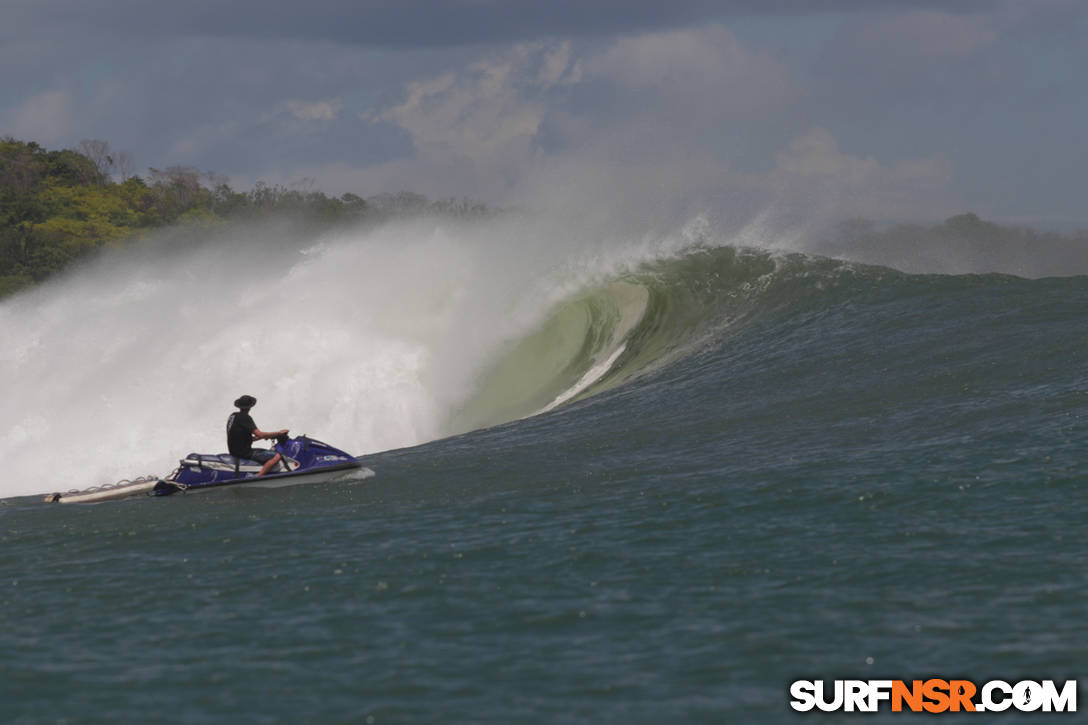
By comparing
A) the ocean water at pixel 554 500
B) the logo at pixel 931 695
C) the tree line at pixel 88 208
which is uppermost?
the tree line at pixel 88 208

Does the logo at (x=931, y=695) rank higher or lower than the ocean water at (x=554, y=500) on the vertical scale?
lower

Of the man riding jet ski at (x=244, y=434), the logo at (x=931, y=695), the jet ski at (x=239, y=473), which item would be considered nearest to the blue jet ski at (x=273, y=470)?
the jet ski at (x=239, y=473)

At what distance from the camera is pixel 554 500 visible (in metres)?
14.0

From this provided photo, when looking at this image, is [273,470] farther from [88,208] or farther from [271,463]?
[88,208]

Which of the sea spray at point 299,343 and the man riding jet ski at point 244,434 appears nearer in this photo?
the man riding jet ski at point 244,434

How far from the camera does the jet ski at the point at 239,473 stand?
16.9 metres

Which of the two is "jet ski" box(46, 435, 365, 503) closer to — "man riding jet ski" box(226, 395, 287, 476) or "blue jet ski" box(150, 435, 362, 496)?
"blue jet ski" box(150, 435, 362, 496)

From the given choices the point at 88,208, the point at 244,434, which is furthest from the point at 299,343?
the point at 88,208

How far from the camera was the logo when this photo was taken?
25.1ft

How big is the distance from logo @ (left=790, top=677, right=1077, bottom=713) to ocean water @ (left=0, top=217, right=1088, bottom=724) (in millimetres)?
177

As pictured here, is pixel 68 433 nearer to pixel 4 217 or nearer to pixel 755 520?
pixel 755 520

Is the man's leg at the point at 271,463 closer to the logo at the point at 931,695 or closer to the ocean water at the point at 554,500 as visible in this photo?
the ocean water at the point at 554,500

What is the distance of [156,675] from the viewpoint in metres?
8.86

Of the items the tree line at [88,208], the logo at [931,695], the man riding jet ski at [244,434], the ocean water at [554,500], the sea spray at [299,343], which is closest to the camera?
the logo at [931,695]
